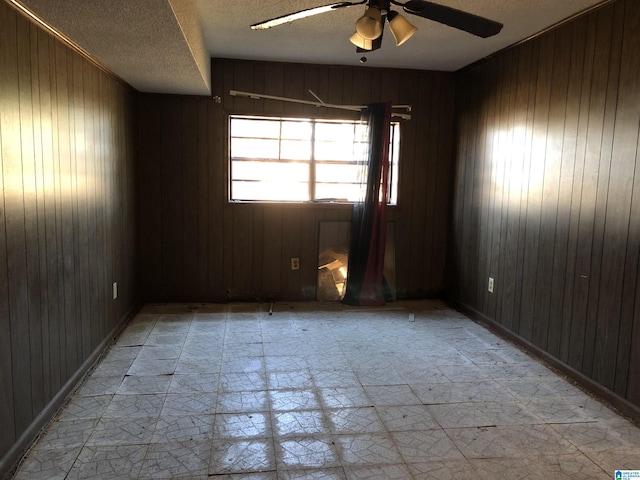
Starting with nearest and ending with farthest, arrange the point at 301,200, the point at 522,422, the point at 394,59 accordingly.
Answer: the point at 522,422 → the point at 394,59 → the point at 301,200

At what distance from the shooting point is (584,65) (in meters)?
2.88

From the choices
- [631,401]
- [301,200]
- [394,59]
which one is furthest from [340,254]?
[631,401]

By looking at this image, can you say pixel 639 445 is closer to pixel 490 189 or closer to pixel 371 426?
pixel 371 426

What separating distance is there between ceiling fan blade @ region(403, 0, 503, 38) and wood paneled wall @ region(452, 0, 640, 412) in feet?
3.26

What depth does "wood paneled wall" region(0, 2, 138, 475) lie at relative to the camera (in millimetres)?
1942

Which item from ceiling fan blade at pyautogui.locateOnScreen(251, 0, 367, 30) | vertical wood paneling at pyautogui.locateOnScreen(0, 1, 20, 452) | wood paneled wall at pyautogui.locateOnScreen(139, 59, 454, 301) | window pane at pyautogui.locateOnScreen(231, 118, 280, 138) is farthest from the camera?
window pane at pyautogui.locateOnScreen(231, 118, 280, 138)

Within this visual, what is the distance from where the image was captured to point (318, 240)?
184 inches

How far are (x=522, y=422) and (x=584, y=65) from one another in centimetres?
218

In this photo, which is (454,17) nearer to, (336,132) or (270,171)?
(336,132)

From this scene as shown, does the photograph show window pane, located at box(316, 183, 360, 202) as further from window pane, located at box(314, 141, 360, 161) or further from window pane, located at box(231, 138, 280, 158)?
window pane, located at box(231, 138, 280, 158)

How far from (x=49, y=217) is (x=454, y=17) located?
7.23 ft

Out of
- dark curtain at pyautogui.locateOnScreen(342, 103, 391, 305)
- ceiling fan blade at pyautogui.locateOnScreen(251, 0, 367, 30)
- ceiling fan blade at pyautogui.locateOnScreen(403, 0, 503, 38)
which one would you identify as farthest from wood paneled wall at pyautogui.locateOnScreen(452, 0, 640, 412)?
ceiling fan blade at pyautogui.locateOnScreen(251, 0, 367, 30)

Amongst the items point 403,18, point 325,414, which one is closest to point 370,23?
point 403,18

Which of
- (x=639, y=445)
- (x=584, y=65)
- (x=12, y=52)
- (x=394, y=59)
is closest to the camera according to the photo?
(x=12, y=52)
